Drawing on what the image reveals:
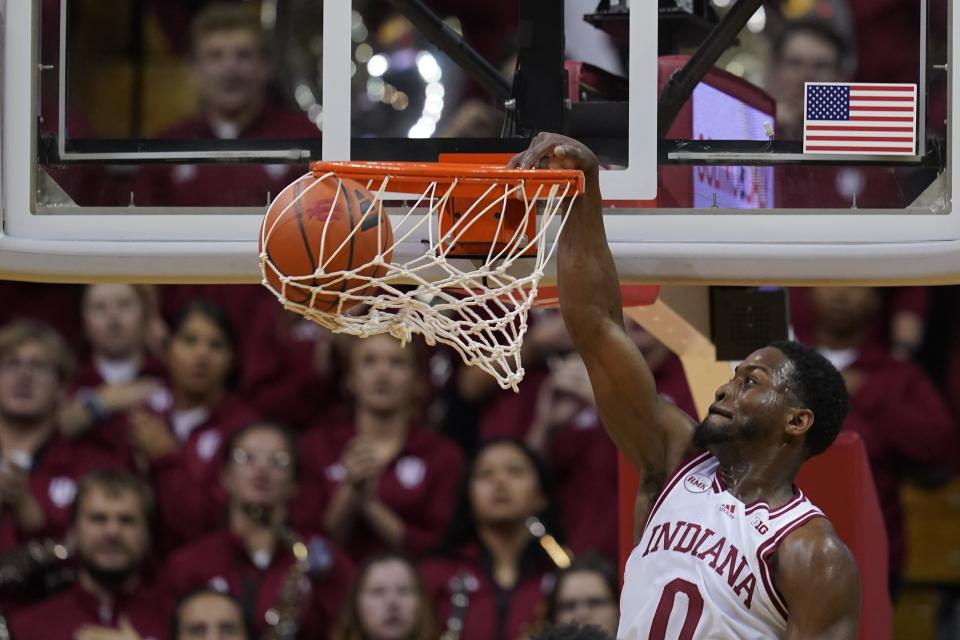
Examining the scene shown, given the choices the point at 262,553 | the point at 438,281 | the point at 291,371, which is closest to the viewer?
the point at 438,281

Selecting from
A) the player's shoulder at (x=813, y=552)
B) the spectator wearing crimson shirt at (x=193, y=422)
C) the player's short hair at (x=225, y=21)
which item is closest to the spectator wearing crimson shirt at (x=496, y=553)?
the spectator wearing crimson shirt at (x=193, y=422)

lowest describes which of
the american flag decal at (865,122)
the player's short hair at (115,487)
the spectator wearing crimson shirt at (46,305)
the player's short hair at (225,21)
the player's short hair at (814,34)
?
the player's short hair at (115,487)

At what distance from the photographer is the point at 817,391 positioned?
271 centimetres

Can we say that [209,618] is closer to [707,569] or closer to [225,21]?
[225,21]

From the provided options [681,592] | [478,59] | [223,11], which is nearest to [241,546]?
[223,11]

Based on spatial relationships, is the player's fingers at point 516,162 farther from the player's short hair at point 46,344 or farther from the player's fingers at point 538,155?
the player's short hair at point 46,344

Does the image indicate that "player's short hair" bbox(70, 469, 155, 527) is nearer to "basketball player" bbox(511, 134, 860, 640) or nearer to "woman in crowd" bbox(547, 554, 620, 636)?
"woman in crowd" bbox(547, 554, 620, 636)

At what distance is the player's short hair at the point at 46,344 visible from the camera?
4.89 meters

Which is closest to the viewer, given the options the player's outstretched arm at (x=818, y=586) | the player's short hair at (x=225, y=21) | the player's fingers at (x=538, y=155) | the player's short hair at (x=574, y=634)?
the player's short hair at (x=574, y=634)

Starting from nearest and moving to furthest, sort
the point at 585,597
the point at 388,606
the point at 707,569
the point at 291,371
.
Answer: the point at 707,569 < the point at 585,597 < the point at 388,606 < the point at 291,371

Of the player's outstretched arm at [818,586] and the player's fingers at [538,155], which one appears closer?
the player's outstretched arm at [818,586]

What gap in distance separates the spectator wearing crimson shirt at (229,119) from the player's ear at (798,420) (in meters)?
1.12

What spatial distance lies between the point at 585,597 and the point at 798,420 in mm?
1856

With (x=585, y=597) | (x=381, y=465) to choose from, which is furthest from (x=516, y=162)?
(x=381, y=465)
